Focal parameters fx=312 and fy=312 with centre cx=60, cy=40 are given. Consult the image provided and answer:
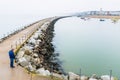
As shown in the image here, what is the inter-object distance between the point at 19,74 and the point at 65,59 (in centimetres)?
1395

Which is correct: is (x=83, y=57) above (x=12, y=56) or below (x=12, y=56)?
below

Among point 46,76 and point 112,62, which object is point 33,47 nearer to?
point 112,62

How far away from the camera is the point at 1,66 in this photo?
2091cm

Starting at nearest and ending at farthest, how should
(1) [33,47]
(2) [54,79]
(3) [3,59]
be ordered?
1. (2) [54,79]
2. (3) [3,59]
3. (1) [33,47]

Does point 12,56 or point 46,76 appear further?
point 12,56

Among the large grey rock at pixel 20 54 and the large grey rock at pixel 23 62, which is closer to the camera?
the large grey rock at pixel 23 62

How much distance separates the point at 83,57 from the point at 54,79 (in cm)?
1633

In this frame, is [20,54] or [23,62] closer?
[23,62]

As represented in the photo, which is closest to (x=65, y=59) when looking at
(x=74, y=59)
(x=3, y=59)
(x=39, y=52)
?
(x=74, y=59)

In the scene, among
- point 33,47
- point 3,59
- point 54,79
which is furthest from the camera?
point 33,47

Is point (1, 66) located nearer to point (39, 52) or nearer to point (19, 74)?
point (19, 74)

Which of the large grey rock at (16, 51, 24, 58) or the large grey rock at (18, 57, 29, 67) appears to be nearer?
the large grey rock at (18, 57, 29, 67)

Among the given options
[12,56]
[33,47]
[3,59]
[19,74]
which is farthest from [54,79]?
[33,47]

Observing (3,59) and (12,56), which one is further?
(3,59)
